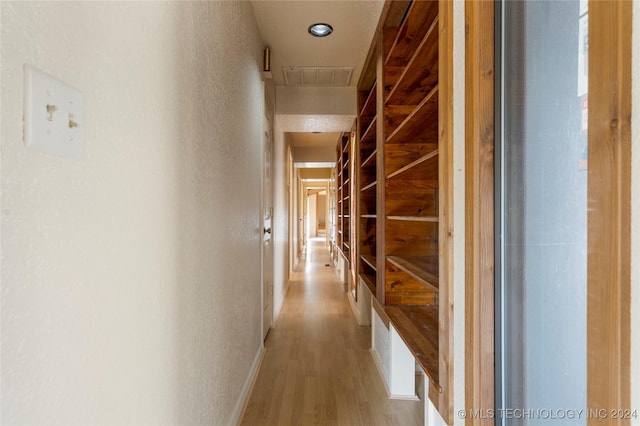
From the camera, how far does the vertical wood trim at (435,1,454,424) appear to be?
1.11 meters

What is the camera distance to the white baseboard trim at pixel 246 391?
1796mm

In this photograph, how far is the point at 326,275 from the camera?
20.5 feet

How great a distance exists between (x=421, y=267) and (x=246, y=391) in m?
1.29

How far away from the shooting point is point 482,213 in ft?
3.31

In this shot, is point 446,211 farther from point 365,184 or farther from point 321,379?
point 365,184

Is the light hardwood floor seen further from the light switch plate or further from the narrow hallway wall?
the light switch plate

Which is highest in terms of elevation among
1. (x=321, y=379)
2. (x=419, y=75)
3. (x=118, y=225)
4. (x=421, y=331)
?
(x=419, y=75)

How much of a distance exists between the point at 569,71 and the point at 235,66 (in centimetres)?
158

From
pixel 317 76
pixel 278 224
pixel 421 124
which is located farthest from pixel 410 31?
pixel 278 224

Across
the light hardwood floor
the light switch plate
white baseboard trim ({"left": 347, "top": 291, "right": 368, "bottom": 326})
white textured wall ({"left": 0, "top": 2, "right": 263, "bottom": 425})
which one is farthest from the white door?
the light switch plate

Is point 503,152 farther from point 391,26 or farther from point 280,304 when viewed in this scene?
point 280,304

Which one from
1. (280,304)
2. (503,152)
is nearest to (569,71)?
(503,152)

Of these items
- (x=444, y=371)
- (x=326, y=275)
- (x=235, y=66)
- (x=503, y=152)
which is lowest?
(x=326, y=275)

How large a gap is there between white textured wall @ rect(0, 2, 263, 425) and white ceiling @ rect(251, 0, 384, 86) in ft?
2.75
